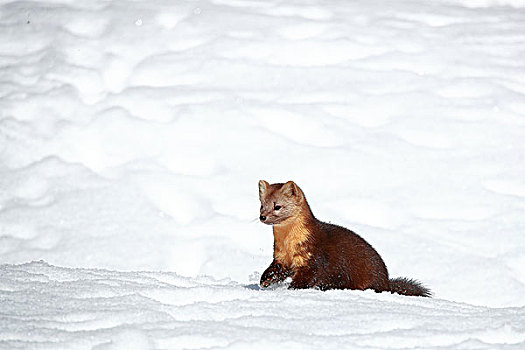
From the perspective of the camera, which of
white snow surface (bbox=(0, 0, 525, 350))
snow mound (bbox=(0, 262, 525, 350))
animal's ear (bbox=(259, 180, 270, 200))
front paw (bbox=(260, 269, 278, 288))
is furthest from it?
white snow surface (bbox=(0, 0, 525, 350))

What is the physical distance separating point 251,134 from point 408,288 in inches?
121

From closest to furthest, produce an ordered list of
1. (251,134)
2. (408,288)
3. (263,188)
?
1. (263,188)
2. (408,288)
3. (251,134)

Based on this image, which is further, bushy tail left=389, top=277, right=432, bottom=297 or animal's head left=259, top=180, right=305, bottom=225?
bushy tail left=389, top=277, right=432, bottom=297

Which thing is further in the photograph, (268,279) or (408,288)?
(408,288)

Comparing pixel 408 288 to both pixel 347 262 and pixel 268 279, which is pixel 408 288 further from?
pixel 268 279

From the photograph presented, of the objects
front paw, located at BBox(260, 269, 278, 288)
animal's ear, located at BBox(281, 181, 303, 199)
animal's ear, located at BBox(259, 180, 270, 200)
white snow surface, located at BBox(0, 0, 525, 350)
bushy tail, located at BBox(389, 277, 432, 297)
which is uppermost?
animal's ear, located at BBox(281, 181, 303, 199)

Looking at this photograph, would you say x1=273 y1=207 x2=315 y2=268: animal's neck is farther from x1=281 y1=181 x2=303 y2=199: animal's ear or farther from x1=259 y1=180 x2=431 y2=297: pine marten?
x1=281 y1=181 x2=303 y2=199: animal's ear

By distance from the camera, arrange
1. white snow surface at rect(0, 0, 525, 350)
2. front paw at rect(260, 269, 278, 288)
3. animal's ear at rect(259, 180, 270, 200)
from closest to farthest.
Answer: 1. front paw at rect(260, 269, 278, 288)
2. animal's ear at rect(259, 180, 270, 200)
3. white snow surface at rect(0, 0, 525, 350)

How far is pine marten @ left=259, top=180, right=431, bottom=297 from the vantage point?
158 inches

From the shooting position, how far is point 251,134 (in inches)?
279

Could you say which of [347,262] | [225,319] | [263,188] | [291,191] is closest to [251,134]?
[263,188]

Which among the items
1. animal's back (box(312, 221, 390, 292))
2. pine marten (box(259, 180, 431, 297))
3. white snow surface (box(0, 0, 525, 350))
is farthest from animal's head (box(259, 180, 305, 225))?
white snow surface (box(0, 0, 525, 350))

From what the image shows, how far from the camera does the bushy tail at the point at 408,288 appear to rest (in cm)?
427

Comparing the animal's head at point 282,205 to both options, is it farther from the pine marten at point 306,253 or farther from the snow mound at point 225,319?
the snow mound at point 225,319
